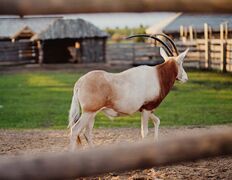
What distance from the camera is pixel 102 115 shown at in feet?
41.3

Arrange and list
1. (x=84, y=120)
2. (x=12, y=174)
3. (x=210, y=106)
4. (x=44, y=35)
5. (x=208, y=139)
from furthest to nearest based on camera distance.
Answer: (x=44, y=35) → (x=210, y=106) → (x=84, y=120) → (x=208, y=139) → (x=12, y=174)

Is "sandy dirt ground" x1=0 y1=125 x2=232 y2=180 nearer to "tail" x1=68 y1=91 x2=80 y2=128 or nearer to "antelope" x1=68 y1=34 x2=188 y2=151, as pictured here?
"antelope" x1=68 y1=34 x2=188 y2=151

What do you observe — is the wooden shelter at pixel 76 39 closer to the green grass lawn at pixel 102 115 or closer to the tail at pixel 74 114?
the green grass lawn at pixel 102 115

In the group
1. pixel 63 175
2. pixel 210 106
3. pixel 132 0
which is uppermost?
pixel 132 0

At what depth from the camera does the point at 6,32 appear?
42.8 m

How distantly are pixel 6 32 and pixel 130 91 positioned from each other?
37.5m

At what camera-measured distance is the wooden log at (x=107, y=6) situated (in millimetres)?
1762

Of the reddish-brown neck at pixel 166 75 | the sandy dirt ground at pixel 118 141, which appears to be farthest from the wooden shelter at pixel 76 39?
the reddish-brown neck at pixel 166 75

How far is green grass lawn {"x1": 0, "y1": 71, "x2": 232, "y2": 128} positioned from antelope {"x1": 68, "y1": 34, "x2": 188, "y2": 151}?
373 centimetres

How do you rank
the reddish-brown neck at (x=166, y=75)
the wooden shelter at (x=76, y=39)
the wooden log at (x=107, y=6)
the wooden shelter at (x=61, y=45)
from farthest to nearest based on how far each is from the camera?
the wooden shelter at (x=76, y=39)
the wooden shelter at (x=61, y=45)
the reddish-brown neck at (x=166, y=75)
the wooden log at (x=107, y=6)

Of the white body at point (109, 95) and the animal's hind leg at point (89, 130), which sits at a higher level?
the white body at point (109, 95)

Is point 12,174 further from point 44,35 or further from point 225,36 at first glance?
point 44,35

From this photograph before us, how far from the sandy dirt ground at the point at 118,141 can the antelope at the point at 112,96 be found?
0.59m

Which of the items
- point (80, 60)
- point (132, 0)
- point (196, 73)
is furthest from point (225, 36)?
point (132, 0)
